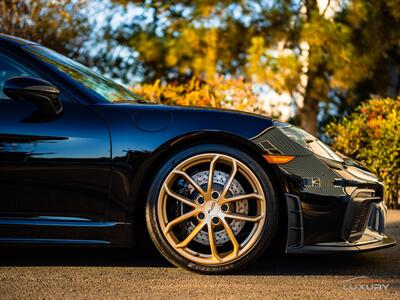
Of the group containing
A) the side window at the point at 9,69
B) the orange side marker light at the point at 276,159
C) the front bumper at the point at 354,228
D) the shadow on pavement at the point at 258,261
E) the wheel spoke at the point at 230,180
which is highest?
the side window at the point at 9,69

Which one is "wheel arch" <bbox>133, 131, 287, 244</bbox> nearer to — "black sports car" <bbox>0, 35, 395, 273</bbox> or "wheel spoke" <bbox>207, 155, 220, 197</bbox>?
"black sports car" <bbox>0, 35, 395, 273</bbox>

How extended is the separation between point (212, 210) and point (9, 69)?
5.12ft

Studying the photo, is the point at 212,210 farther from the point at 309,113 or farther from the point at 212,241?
the point at 309,113

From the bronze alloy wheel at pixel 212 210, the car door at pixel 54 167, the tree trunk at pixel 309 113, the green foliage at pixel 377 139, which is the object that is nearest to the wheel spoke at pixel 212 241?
the bronze alloy wheel at pixel 212 210

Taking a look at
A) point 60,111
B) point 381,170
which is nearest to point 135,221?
point 60,111

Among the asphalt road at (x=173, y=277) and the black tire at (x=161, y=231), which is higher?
the black tire at (x=161, y=231)

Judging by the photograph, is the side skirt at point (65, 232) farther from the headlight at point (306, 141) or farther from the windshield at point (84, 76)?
the headlight at point (306, 141)

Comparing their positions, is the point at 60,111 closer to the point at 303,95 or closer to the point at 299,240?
the point at 299,240

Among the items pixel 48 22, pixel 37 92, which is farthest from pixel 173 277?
pixel 48 22

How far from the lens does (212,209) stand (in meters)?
3.86

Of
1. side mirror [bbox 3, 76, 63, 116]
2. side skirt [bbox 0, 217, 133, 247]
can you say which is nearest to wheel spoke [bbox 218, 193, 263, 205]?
side skirt [bbox 0, 217, 133, 247]

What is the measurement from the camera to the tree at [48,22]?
1418 centimetres

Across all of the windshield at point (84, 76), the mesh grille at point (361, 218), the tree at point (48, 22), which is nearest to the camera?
the mesh grille at point (361, 218)

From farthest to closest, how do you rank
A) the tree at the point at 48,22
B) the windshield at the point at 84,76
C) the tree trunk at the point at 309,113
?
the tree at the point at 48,22, the tree trunk at the point at 309,113, the windshield at the point at 84,76
